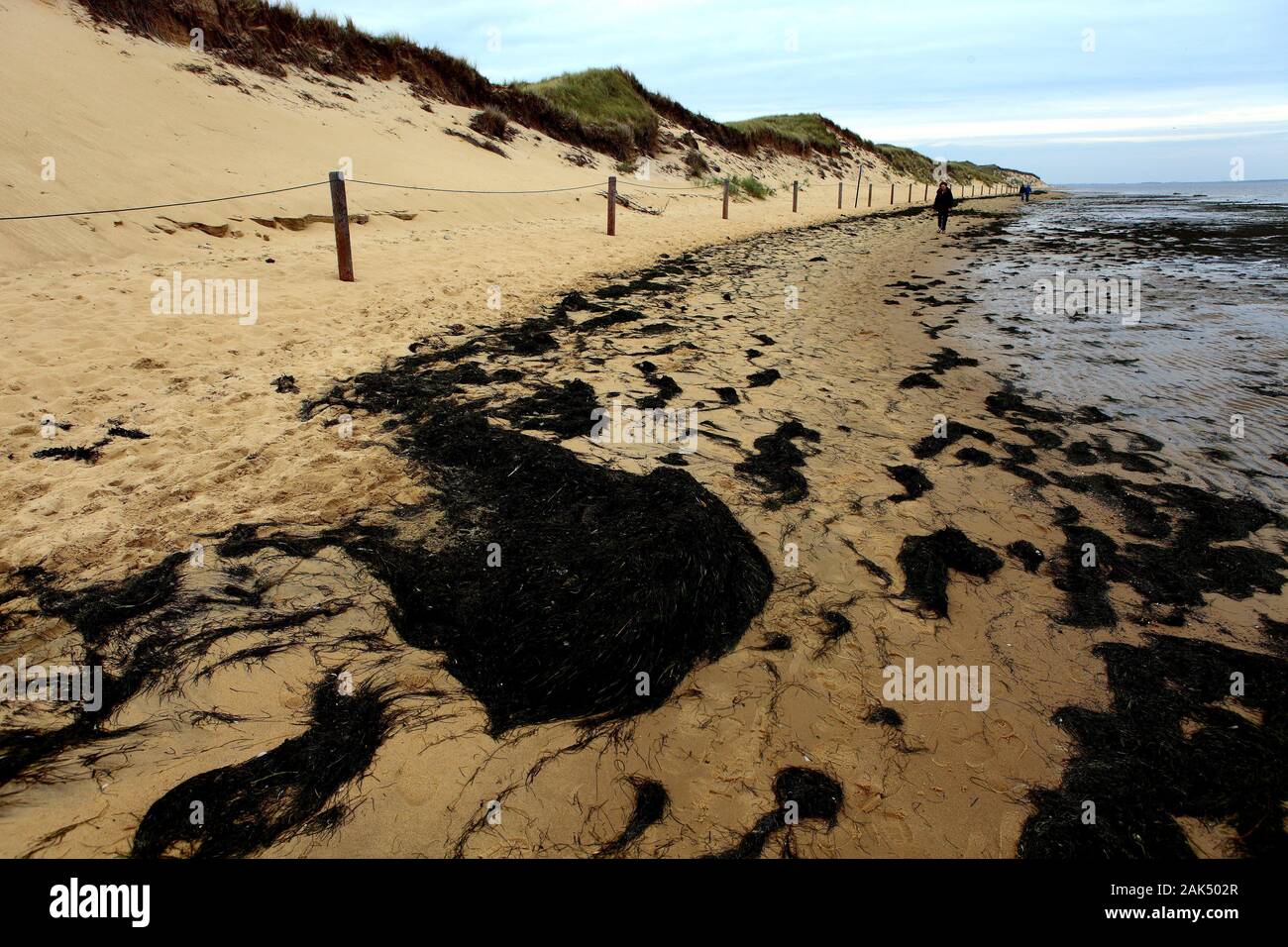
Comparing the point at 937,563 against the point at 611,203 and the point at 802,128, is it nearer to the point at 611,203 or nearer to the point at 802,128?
the point at 611,203

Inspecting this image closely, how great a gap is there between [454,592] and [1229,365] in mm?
7944

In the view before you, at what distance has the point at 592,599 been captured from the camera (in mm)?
2598

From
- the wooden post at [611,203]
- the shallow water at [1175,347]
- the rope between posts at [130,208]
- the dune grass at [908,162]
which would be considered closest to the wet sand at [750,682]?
the shallow water at [1175,347]

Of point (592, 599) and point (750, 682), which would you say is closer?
point (750, 682)

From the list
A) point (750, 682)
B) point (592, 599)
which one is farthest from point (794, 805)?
point (592, 599)

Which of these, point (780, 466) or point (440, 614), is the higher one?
point (780, 466)

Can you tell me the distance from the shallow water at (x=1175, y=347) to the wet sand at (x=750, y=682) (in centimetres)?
79

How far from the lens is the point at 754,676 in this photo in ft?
7.75

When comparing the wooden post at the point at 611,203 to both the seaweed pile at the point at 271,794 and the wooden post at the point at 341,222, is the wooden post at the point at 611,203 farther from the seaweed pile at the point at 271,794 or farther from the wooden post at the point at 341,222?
the seaweed pile at the point at 271,794

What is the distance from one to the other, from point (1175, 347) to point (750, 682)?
7.80m

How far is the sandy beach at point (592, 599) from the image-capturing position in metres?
1.84

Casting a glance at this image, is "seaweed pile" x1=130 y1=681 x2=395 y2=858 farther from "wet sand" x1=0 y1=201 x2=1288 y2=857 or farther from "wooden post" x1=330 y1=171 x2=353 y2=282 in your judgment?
"wooden post" x1=330 y1=171 x2=353 y2=282

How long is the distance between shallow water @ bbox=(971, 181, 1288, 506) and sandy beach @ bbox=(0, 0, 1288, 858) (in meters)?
0.36
